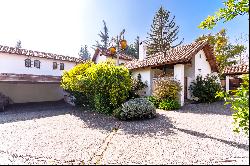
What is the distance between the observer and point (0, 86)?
25.0 metres

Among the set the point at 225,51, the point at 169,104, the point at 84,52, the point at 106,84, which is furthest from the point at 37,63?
the point at 84,52

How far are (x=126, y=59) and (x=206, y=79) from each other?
52.4 feet

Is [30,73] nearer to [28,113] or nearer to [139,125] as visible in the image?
[28,113]

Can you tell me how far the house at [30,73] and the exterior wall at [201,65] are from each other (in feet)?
46.6

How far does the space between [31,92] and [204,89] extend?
19.4 m

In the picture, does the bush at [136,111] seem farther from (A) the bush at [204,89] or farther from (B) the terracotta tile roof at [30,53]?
(B) the terracotta tile roof at [30,53]

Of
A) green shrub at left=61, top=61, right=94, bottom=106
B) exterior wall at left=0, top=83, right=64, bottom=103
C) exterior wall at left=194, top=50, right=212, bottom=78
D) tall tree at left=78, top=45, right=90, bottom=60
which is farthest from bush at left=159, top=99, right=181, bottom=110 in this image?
tall tree at left=78, top=45, right=90, bottom=60

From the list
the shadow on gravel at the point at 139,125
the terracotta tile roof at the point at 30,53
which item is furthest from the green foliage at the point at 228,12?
the terracotta tile roof at the point at 30,53

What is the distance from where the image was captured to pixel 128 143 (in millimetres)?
7590

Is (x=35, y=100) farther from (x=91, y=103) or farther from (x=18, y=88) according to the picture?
(x=91, y=103)

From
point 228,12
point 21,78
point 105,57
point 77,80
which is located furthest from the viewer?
point 105,57

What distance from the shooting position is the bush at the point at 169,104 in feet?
48.7

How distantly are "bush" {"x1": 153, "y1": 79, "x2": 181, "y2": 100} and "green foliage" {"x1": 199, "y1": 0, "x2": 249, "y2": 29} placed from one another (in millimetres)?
9752

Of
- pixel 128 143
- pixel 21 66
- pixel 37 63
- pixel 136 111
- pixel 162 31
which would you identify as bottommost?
pixel 128 143
